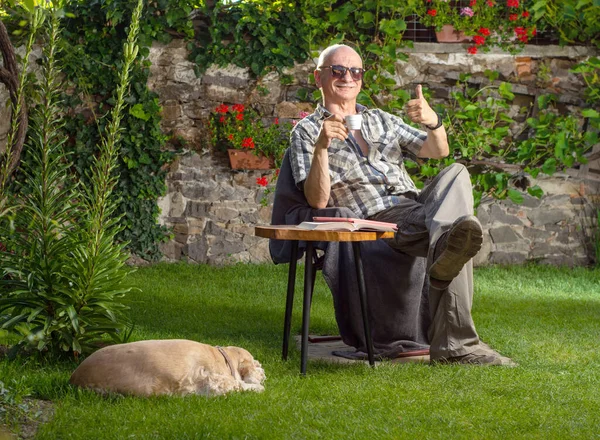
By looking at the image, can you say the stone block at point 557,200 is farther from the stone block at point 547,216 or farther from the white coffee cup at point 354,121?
the white coffee cup at point 354,121

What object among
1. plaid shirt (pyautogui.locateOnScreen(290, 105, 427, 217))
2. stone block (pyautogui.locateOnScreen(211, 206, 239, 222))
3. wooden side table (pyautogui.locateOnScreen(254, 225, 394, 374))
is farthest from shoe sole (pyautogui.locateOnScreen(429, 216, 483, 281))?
stone block (pyautogui.locateOnScreen(211, 206, 239, 222))

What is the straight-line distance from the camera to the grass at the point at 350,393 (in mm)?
2729

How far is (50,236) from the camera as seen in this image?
137 inches

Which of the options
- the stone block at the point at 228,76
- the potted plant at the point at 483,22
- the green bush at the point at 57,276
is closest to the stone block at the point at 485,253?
the potted plant at the point at 483,22

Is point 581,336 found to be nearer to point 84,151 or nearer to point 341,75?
point 341,75

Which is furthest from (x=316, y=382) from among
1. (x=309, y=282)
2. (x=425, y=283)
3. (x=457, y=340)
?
(x=425, y=283)

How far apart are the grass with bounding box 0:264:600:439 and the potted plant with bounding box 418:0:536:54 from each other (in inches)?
111

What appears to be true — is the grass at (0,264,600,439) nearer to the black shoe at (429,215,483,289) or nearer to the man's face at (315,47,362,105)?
the black shoe at (429,215,483,289)

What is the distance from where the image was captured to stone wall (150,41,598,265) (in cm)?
724

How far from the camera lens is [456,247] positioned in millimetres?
3451

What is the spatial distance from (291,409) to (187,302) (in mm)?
2646

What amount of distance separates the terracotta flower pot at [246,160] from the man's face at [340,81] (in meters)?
2.94

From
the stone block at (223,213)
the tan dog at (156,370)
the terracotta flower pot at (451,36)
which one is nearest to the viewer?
the tan dog at (156,370)

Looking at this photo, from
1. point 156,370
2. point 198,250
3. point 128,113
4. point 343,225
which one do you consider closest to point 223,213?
point 198,250
